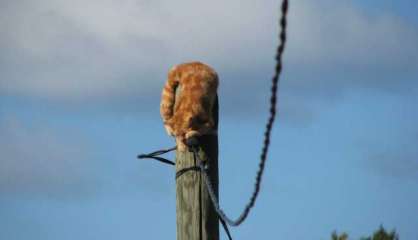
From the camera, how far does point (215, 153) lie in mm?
9914

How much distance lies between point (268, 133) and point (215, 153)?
2360mm

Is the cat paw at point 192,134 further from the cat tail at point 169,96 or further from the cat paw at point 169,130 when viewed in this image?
the cat tail at point 169,96

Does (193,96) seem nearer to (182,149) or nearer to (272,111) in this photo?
(182,149)

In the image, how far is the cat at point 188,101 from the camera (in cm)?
995

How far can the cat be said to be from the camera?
9.95 m

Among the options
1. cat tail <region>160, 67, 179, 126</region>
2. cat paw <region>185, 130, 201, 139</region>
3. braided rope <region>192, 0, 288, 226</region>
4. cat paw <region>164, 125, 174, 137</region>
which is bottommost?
braided rope <region>192, 0, 288, 226</region>

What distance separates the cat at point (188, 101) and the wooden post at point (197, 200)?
116mm

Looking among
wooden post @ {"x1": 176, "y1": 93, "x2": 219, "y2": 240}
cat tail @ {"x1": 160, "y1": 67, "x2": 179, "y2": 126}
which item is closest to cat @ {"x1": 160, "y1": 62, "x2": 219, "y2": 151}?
cat tail @ {"x1": 160, "y1": 67, "x2": 179, "y2": 126}

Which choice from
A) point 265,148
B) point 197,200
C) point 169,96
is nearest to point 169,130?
point 169,96

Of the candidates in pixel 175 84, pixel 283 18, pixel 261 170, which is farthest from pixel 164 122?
pixel 283 18

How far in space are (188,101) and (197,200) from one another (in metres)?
0.84

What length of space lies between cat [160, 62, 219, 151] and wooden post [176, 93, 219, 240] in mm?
116

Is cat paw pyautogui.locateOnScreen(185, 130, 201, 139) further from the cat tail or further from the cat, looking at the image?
the cat tail

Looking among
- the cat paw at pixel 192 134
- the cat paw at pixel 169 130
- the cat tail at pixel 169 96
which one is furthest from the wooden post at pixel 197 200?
the cat tail at pixel 169 96
